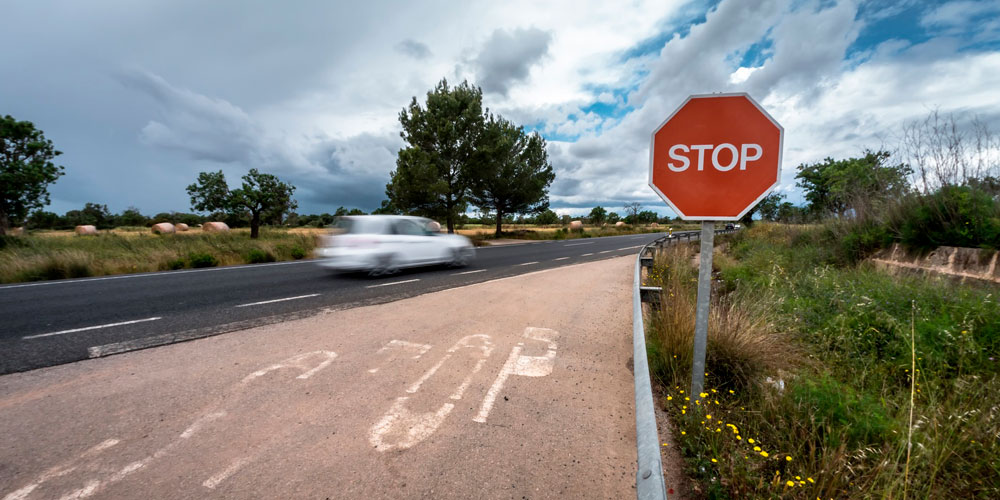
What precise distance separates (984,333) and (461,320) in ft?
18.9

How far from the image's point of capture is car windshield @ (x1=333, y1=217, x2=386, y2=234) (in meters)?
9.06

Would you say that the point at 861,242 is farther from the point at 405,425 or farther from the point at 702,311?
the point at 405,425

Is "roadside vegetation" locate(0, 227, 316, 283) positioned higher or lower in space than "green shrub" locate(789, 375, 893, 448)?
higher

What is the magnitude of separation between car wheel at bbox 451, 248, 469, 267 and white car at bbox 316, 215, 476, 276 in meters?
1.02

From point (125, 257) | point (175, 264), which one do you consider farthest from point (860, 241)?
point (125, 257)

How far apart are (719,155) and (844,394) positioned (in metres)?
2.27

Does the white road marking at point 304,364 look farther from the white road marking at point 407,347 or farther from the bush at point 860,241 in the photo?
the bush at point 860,241

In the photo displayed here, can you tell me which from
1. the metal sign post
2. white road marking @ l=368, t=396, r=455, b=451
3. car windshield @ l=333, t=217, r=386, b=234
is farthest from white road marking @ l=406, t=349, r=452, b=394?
car windshield @ l=333, t=217, r=386, b=234

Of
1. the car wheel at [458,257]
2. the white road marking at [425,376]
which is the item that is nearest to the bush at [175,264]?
the car wheel at [458,257]

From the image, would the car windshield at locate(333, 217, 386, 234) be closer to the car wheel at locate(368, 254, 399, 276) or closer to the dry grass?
the car wheel at locate(368, 254, 399, 276)

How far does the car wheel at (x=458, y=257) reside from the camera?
11.4 metres

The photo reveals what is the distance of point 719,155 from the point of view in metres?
2.51

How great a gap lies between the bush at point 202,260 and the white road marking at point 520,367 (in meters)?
13.0

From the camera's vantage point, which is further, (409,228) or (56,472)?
(409,228)
